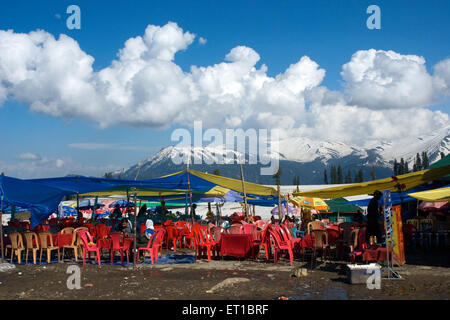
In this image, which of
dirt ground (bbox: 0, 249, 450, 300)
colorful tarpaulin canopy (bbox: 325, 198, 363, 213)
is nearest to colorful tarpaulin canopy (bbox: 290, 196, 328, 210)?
colorful tarpaulin canopy (bbox: 325, 198, 363, 213)

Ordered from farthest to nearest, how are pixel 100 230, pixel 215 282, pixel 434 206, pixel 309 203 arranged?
pixel 309 203
pixel 434 206
pixel 100 230
pixel 215 282

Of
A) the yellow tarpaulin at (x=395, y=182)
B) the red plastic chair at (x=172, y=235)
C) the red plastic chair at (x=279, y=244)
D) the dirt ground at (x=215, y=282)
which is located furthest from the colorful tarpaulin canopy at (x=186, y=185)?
the yellow tarpaulin at (x=395, y=182)

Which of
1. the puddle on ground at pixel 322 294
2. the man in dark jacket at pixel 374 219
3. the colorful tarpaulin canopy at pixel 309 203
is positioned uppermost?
the colorful tarpaulin canopy at pixel 309 203

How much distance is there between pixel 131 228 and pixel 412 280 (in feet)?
24.0

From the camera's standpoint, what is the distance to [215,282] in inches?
318

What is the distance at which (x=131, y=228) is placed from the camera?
1188 centimetres

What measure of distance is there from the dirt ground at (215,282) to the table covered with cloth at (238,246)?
470mm

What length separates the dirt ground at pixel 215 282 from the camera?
Result: 6875 millimetres

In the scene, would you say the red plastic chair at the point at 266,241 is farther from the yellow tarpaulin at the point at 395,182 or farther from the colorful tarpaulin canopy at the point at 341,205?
the colorful tarpaulin canopy at the point at 341,205

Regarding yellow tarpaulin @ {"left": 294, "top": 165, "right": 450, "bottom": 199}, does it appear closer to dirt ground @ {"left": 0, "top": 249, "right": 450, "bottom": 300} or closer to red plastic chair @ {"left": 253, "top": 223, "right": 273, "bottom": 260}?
dirt ground @ {"left": 0, "top": 249, "right": 450, "bottom": 300}

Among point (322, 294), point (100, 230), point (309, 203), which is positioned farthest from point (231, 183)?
point (322, 294)

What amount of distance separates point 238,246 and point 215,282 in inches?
120

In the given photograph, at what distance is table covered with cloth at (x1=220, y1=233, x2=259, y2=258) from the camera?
11.0 m

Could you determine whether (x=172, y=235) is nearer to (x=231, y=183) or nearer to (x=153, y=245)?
(x=153, y=245)
